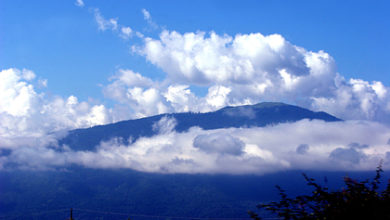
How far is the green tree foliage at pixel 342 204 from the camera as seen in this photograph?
25.0 metres

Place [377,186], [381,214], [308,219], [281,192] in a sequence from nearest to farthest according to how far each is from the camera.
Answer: [381,214]
[308,219]
[377,186]
[281,192]

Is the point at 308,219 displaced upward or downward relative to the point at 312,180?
downward

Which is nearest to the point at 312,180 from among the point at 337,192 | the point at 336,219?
the point at 337,192

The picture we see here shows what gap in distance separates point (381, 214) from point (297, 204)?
5.38m

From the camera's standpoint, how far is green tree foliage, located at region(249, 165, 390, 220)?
82.2 ft

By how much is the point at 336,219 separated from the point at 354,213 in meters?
0.98

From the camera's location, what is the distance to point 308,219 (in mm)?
26781

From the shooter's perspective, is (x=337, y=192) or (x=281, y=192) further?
(x=281, y=192)

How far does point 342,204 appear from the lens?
26.4 m

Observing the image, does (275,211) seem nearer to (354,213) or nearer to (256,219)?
(256,219)

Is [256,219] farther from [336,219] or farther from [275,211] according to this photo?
[336,219]

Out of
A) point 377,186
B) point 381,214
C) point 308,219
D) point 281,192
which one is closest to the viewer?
point 381,214

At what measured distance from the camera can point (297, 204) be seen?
2834cm

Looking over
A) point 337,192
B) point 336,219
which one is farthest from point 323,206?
point 336,219
